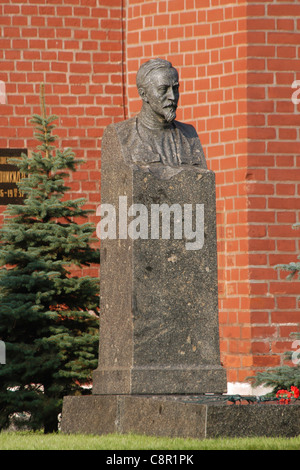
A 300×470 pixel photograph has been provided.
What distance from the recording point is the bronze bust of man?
9250 millimetres

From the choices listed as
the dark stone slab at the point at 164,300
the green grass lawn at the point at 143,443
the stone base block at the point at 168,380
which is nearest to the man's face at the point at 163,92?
the dark stone slab at the point at 164,300

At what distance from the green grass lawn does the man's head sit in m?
2.72

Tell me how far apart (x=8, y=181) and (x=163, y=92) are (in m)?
4.87

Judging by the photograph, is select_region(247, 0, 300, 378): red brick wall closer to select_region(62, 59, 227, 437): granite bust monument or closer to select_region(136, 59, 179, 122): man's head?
select_region(62, 59, 227, 437): granite bust monument

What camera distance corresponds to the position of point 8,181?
13781 mm

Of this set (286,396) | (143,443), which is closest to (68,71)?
(286,396)

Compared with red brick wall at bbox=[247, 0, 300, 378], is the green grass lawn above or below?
below

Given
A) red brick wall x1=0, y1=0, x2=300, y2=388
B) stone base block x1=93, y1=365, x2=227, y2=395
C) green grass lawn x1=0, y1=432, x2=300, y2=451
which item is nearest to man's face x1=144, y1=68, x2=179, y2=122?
stone base block x1=93, y1=365, x2=227, y2=395

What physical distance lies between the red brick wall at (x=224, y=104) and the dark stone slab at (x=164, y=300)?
3687mm

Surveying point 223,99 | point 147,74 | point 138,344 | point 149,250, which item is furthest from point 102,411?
point 223,99

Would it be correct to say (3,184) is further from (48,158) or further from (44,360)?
(44,360)

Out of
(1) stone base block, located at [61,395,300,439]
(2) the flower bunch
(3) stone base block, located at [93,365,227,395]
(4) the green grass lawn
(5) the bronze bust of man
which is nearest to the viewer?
(4) the green grass lawn

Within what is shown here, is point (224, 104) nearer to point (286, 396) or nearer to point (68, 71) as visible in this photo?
point (68, 71)

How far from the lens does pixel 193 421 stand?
7.73 m
